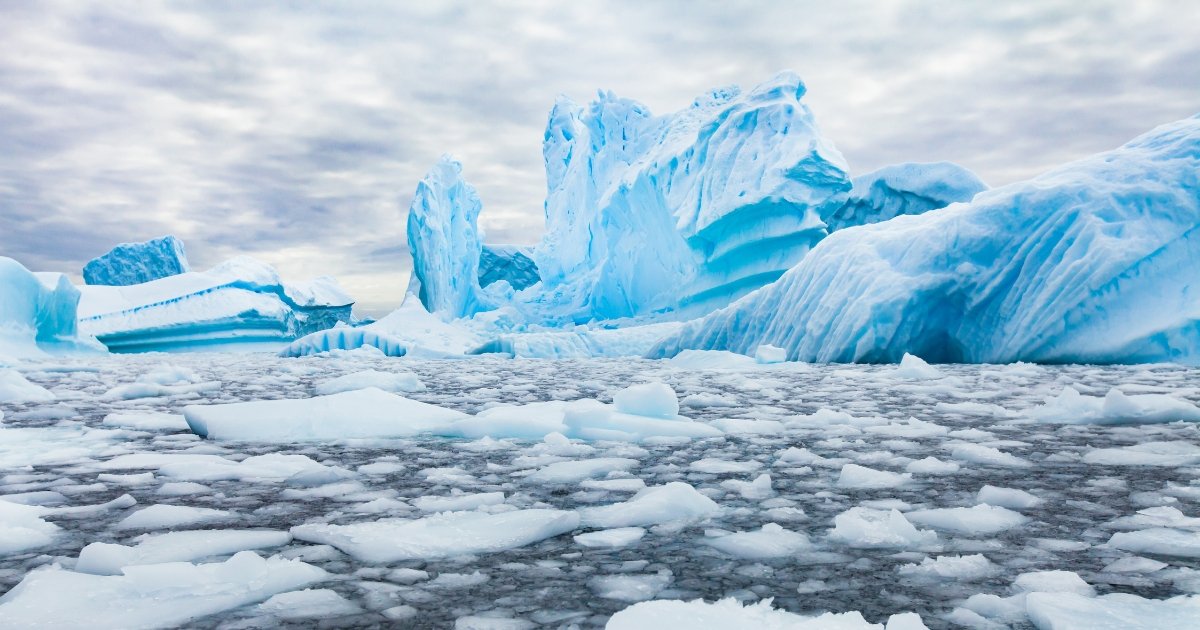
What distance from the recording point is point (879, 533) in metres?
1.80

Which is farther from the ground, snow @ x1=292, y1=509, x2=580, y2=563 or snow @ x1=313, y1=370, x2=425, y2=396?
snow @ x1=313, y1=370, x2=425, y2=396

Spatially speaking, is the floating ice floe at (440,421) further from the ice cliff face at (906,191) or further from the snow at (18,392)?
the ice cliff face at (906,191)

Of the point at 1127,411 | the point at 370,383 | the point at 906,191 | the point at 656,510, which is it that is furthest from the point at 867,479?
the point at 906,191

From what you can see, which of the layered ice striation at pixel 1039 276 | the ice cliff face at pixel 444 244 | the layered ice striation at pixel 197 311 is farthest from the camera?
the ice cliff face at pixel 444 244

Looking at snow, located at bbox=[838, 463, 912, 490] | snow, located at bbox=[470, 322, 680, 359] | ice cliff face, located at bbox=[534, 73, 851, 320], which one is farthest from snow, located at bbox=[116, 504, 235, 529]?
ice cliff face, located at bbox=[534, 73, 851, 320]

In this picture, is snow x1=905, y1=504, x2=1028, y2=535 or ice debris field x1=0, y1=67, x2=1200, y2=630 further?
snow x1=905, y1=504, x2=1028, y2=535

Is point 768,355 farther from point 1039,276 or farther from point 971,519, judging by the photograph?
point 971,519

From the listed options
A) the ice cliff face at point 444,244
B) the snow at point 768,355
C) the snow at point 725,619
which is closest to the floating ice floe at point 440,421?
the snow at point 725,619

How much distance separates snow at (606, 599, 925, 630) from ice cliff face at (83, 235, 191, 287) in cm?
3682

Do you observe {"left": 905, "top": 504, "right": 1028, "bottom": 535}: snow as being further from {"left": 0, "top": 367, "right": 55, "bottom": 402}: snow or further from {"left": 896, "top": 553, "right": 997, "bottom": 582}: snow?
{"left": 0, "top": 367, "right": 55, "bottom": 402}: snow

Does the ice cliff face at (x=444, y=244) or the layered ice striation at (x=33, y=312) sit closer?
the layered ice striation at (x=33, y=312)

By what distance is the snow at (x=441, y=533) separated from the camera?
5.63 ft

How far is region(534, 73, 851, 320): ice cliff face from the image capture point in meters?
17.8

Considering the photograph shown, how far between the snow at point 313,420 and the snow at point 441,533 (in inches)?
76.0
